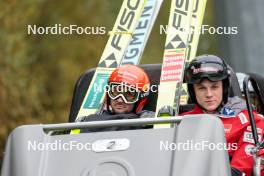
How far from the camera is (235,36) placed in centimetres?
1452

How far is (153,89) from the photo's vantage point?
1069 centimetres

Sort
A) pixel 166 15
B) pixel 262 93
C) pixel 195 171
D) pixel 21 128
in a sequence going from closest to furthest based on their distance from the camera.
Result: 1. pixel 195 171
2. pixel 21 128
3. pixel 262 93
4. pixel 166 15

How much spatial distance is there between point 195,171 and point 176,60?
2461mm

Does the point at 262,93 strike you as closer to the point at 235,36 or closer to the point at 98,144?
the point at 98,144

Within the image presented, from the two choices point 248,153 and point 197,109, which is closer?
point 248,153

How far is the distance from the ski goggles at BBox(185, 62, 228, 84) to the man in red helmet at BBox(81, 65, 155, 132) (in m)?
0.59

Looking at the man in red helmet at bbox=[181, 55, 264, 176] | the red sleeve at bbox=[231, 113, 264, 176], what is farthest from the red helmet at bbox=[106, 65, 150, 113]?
the red sleeve at bbox=[231, 113, 264, 176]

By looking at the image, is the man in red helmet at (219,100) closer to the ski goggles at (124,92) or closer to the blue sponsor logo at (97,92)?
the ski goggles at (124,92)

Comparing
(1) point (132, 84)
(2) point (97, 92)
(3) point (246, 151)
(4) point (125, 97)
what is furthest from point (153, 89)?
(3) point (246, 151)

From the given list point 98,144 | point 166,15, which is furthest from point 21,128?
point 166,15

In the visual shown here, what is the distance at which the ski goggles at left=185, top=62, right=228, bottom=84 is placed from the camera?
9.41 metres

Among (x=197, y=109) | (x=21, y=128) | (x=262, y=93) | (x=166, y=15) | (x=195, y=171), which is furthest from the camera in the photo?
(x=166, y=15)

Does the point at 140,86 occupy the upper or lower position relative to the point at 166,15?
lower

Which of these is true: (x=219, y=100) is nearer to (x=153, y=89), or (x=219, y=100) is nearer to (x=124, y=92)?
(x=124, y=92)
